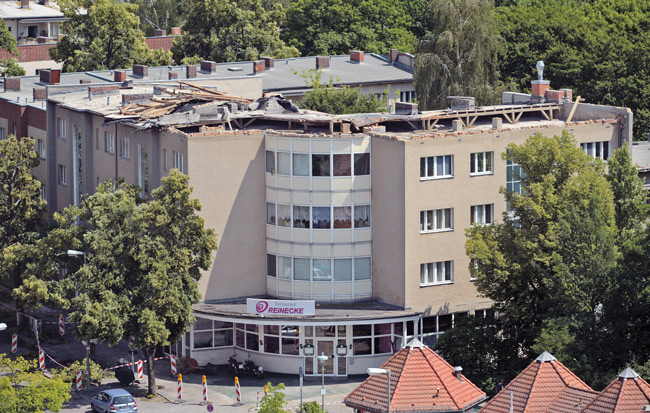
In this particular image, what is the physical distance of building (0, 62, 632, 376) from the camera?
82062 mm

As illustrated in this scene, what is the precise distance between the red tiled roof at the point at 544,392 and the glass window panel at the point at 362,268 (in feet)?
64.3

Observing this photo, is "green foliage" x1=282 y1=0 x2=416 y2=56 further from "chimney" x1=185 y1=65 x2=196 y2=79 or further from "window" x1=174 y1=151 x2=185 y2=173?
"window" x1=174 y1=151 x2=185 y2=173

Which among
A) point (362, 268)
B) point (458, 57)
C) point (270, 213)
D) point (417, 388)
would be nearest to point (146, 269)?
point (270, 213)

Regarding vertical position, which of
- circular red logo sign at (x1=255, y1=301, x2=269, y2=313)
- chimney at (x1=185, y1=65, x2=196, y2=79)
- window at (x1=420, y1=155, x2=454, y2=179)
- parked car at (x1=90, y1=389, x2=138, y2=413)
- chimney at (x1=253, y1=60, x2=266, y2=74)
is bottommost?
parked car at (x1=90, y1=389, x2=138, y2=413)

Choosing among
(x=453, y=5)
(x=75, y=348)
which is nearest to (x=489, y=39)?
(x=453, y=5)

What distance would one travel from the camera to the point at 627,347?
72.8m

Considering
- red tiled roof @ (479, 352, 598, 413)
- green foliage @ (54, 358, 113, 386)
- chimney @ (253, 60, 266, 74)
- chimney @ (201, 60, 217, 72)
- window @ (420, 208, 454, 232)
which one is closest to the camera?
red tiled roof @ (479, 352, 598, 413)

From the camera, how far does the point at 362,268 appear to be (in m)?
83.8

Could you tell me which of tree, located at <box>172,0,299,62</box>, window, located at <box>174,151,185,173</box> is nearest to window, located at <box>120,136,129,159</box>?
window, located at <box>174,151,185,173</box>

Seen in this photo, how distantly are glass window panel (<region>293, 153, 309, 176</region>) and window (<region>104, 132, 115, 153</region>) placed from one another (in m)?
14.6

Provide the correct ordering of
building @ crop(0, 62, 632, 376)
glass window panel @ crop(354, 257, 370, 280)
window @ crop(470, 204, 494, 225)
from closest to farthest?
building @ crop(0, 62, 632, 376) → window @ crop(470, 204, 494, 225) → glass window panel @ crop(354, 257, 370, 280)

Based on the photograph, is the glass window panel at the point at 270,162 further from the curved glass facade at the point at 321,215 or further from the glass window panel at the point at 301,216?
the glass window panel at the point at 301,216

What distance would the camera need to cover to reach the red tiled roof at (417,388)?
66.6 metres

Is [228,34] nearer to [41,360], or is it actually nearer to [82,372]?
[41,360]
